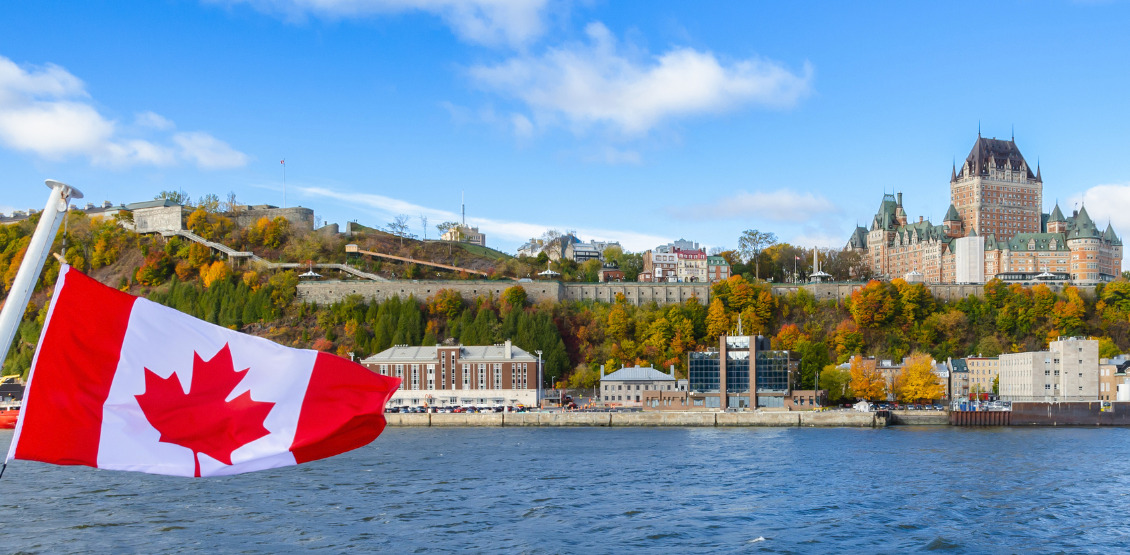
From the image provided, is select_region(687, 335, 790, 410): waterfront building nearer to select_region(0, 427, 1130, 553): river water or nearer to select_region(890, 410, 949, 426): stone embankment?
select_region(890, 410, 949, 426): stone embankment

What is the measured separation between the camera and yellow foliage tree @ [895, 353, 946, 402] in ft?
242

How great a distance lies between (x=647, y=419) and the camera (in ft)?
212

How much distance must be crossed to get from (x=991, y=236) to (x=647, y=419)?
77402 mm

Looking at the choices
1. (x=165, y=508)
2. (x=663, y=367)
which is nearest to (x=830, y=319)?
(x=663, y=367)

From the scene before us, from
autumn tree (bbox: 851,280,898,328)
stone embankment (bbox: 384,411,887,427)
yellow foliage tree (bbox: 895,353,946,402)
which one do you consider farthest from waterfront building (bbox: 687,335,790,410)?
autumn tree (bbox: 851,280,898,328)

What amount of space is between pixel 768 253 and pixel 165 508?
10249 centimetres

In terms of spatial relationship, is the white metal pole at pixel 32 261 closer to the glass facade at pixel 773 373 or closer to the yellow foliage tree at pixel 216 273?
the glass facade at pixel 773 373

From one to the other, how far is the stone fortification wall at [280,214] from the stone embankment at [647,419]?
45.5 metres

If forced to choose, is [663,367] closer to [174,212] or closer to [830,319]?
[830,319]

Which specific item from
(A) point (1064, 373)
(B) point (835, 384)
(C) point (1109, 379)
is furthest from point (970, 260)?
(B) point (835, 384)

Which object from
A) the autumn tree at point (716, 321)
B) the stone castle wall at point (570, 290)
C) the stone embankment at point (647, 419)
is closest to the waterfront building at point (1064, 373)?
the stone embankment at point (647, 419)

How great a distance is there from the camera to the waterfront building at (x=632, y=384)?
2936 inches

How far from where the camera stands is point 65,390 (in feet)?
21.3

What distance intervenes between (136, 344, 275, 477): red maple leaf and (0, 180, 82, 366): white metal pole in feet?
3.62
